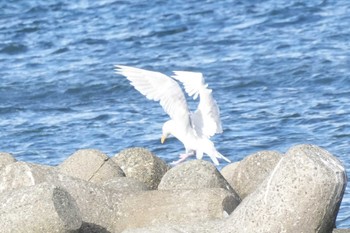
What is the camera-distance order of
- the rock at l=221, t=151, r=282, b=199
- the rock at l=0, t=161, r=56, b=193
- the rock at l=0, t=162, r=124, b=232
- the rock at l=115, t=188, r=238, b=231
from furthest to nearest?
the rock at l=221, t=151, r=282, b=199 < the rock at l=0, t=161, r=56, b=193 < the rock at l=0, t=162, r=124, b=232 < the rock at l=115, t=188, r=238, b=231

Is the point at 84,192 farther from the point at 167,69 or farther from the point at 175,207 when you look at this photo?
the point at 167,69

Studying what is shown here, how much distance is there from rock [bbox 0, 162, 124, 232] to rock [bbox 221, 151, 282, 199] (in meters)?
1.39

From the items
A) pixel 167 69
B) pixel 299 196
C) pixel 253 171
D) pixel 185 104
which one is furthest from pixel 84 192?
pixel 167 69

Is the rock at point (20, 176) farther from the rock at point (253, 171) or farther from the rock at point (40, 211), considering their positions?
the rock at point (253, 171)

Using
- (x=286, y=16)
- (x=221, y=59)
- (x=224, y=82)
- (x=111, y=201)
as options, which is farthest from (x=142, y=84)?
(x=286, y=16)

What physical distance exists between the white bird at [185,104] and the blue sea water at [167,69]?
64.2 inches

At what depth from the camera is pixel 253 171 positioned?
10.5 metres

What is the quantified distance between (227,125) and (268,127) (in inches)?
24.3

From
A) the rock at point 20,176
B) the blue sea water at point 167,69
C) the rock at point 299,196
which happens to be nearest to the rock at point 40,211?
the rock at point 299,196

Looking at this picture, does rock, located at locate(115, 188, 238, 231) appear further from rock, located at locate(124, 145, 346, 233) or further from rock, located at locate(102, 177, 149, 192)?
rock, located at locate(124, 145, 346, 233)

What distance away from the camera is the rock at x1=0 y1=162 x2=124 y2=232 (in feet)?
31.1

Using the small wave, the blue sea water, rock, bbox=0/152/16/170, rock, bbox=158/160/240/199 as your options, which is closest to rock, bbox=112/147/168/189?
rock, bbox=158/160/240/199

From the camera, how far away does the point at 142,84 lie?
12500mm

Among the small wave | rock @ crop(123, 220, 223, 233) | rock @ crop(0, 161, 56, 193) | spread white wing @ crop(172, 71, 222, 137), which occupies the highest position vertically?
rock @ crop(0, 161, 56, 193)
